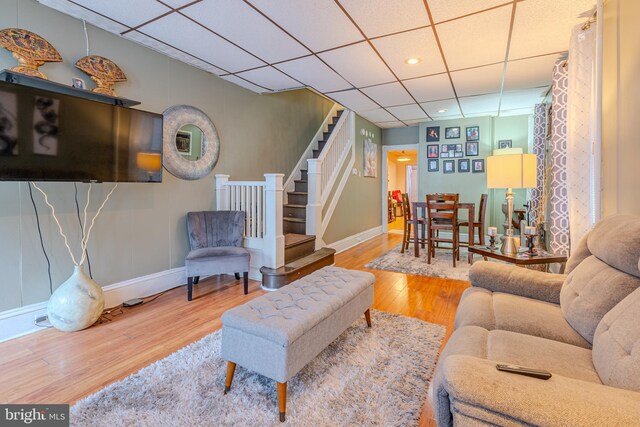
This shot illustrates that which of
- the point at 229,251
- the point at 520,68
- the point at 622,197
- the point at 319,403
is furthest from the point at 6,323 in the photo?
the point at 520,68

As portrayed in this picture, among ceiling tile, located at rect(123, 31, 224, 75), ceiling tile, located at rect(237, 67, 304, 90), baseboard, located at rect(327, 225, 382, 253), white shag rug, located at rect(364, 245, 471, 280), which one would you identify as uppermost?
ceiling tile, located at rect(237, 67, 304, 90)

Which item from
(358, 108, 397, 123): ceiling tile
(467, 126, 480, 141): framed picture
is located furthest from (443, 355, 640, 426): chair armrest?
(467, 126, 480, 141): framed picture

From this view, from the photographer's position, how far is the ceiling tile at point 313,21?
224 centimetres

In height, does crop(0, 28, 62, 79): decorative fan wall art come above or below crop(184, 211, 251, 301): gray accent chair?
above

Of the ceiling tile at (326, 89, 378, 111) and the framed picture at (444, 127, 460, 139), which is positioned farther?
the framed picture at (444, 127, 460, 139)

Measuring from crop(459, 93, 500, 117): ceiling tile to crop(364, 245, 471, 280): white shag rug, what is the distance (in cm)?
250

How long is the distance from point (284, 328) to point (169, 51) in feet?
9.93

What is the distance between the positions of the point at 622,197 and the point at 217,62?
12.1 ft

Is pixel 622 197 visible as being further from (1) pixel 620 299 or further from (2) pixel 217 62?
(2) pixel 217 62

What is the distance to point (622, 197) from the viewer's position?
1.92 meters

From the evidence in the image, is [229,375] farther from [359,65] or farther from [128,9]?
[359,65]

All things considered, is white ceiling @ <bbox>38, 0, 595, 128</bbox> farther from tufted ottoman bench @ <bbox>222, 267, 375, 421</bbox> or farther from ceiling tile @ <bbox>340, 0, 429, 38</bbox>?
tufted ottoman bench @ <bbox>222, 267, 375, 421</bbox>

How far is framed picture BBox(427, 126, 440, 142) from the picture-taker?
20.8 ft

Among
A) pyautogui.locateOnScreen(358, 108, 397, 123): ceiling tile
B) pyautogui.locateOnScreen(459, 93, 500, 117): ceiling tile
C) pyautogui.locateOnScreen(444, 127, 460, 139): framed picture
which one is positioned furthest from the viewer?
pyautogui.locateOnScreen(444, 127, 460, 139): framed picture
